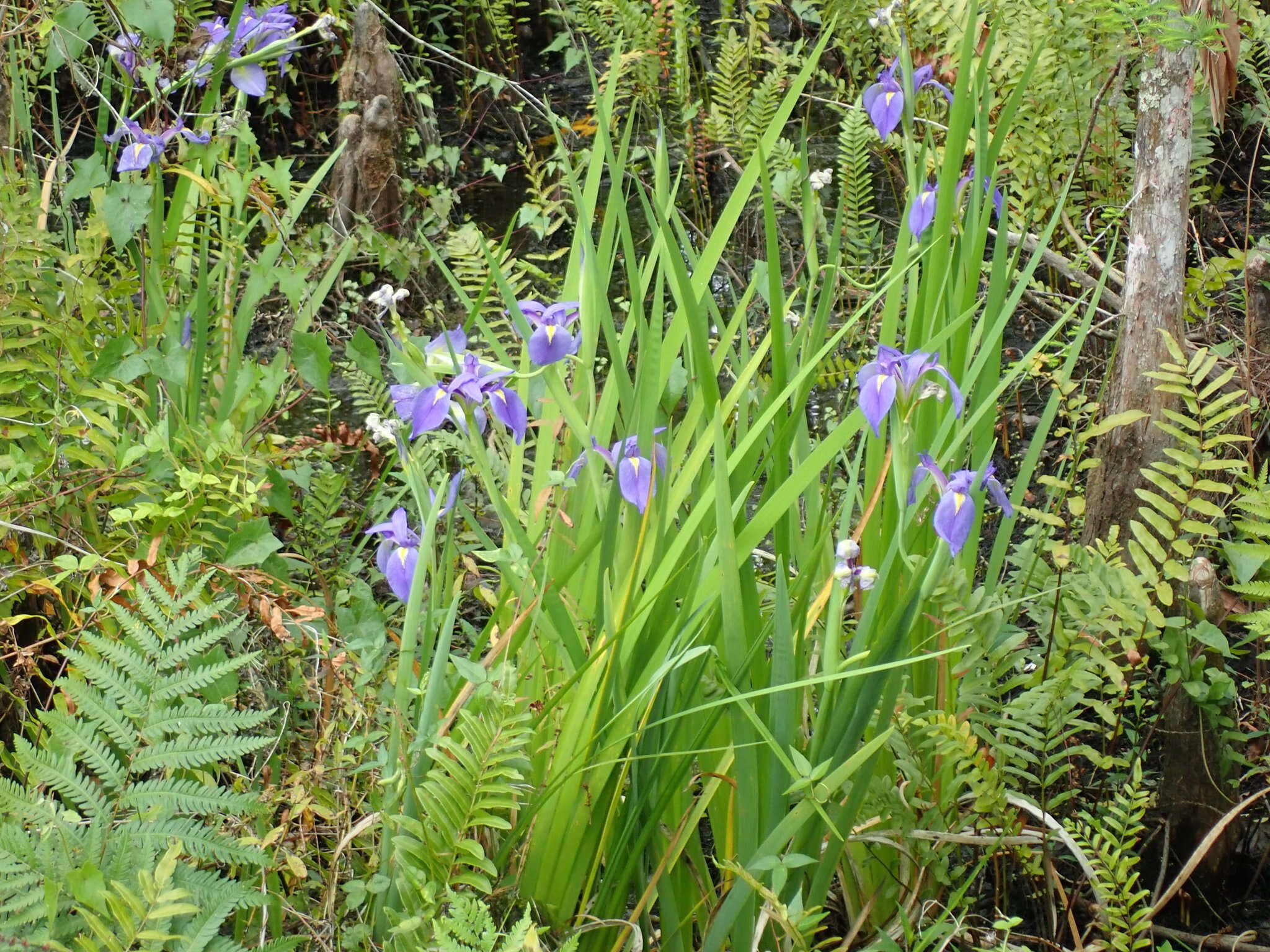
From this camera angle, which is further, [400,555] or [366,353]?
[366,353]

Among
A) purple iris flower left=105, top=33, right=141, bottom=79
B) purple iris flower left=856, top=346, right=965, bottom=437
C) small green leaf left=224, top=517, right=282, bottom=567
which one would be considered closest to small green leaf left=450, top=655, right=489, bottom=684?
purple iris flower left=856, top=346, right=965, bottom=437

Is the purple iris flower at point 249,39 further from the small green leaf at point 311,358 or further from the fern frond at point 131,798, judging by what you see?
the fern frond at point 131,798

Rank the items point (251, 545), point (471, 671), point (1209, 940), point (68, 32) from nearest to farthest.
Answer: point (471, 671) < point (1209, 940) < point (251, 545) < point (68, 32)

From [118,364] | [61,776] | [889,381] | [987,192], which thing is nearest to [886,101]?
[987,192]

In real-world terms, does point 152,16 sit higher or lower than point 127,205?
higher

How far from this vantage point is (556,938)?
1387mm

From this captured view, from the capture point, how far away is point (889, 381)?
134 centimetres

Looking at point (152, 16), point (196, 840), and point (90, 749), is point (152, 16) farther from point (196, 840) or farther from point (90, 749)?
point (196, 840)

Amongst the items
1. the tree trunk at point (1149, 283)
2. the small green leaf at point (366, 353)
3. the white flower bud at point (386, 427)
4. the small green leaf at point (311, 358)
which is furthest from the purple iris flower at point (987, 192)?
the small green leaf at point (311, 358)

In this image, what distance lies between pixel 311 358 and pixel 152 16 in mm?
660

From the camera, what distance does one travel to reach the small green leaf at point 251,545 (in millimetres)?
1795

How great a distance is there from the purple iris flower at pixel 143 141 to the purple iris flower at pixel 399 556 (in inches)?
43.8

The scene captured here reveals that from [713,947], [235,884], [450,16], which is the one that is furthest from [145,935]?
[450,16]

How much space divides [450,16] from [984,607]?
16.1ft
